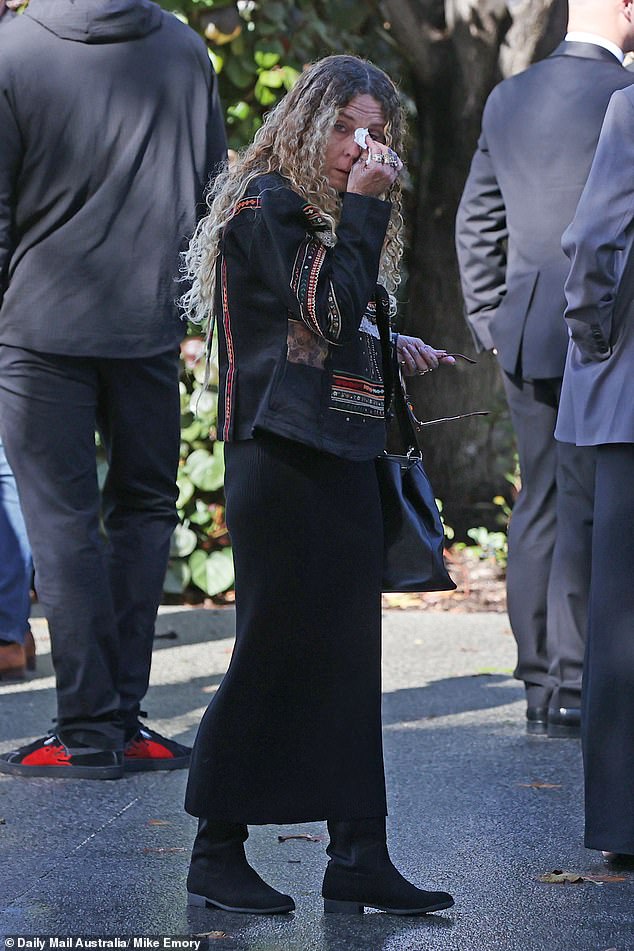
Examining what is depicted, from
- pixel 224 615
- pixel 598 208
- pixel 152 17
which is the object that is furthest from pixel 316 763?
pixel 224 615

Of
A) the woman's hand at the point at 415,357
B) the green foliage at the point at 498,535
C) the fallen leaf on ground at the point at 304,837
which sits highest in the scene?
the woman's hand at the point at 415,357

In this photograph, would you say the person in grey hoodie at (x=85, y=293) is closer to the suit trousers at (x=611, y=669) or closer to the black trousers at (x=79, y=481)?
the black trousers at (x=79, y=481)

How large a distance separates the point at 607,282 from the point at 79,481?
→ 5.33 ft

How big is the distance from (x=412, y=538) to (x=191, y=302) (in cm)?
69

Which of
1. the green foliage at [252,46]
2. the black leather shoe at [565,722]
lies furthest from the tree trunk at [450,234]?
the black leather shoe at [565,722]

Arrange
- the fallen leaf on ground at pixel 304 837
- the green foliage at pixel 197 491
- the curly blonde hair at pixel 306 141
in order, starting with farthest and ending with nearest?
the green foliage at pixel 197 491 → the fallen leaf on ground at pixel 304 837 → the curly blonde hair at pixel 306 141

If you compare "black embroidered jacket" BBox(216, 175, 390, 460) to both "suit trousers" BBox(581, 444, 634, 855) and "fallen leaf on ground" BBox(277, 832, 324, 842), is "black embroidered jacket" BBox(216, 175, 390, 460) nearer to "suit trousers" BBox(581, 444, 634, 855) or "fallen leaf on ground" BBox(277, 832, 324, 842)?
"suit trousers" BBox(581, 444, 634, 855)

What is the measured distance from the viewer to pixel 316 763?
119 inches

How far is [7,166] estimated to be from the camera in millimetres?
4156

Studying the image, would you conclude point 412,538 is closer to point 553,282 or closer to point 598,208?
point 598,208

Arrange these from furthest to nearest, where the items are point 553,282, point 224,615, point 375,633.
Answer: point 224,615
point 553,282
point 375,633

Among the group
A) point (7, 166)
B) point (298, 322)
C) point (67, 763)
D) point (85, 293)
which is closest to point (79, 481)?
point (85, 293)

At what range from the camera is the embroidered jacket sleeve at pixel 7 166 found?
163 inches

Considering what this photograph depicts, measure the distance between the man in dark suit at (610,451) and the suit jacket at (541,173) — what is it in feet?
3.89
